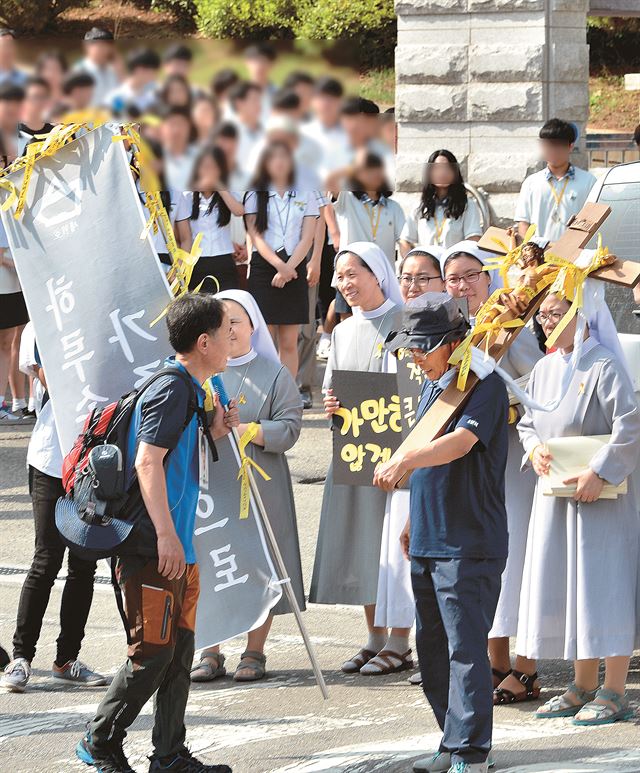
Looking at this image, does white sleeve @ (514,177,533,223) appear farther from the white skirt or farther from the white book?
the white book

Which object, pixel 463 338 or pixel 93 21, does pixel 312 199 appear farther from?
pixel 463 338

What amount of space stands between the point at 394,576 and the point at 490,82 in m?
7.96

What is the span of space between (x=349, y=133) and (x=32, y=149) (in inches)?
59.5

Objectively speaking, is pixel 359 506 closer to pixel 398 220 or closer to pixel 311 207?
pixel 311 207

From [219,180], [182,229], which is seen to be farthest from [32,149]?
[182,229]

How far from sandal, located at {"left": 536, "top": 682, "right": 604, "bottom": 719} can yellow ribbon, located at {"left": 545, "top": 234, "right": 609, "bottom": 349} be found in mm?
1427

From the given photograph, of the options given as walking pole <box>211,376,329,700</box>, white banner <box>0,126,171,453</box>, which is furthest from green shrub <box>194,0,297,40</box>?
walking pole <box>211,376,329,700</box>

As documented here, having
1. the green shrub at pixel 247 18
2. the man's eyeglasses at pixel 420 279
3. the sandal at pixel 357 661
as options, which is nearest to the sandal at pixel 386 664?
the sandal at pixel 357 661

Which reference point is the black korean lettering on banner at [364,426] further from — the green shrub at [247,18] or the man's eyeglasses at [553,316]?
the green shrub at [247,18]

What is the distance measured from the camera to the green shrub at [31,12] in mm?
8984

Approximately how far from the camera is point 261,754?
5.91 m

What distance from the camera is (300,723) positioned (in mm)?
6293

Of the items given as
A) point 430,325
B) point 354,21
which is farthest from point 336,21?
point 430,325

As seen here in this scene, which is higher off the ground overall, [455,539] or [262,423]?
[262,423]
